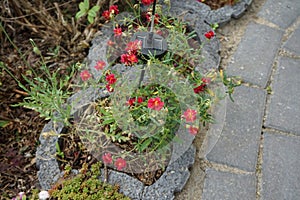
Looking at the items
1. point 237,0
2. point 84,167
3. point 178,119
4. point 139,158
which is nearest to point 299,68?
point 237,0

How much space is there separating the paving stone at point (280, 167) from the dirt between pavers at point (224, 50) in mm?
293

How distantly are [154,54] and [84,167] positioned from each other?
63 centimetres

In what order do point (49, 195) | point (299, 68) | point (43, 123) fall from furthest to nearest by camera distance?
point (299, 68) < point (43, 123) < point (49, 195)

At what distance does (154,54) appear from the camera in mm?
1877

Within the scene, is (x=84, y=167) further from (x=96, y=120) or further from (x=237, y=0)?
(x=237, y=0)

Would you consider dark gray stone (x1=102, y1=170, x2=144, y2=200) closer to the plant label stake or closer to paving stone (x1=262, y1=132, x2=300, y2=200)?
the plant label stake

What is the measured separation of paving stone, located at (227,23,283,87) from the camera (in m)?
2.39

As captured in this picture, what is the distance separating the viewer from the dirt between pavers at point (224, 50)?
6.48 ft

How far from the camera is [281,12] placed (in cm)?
271

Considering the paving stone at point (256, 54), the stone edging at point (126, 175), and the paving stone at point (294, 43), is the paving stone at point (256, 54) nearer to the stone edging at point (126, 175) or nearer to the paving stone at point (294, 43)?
the paving stone at point (294, 43)

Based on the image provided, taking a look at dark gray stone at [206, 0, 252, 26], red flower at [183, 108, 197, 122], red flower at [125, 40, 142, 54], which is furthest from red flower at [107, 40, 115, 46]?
red flower at [183, 108, 197, 122]

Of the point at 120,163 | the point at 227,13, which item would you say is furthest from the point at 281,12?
the point at 120,163

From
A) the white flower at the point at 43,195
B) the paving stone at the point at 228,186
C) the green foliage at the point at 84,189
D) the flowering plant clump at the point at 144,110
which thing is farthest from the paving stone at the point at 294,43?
the white flower at the point at 43,195

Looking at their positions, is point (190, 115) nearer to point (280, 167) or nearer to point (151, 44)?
point (151, 44)
